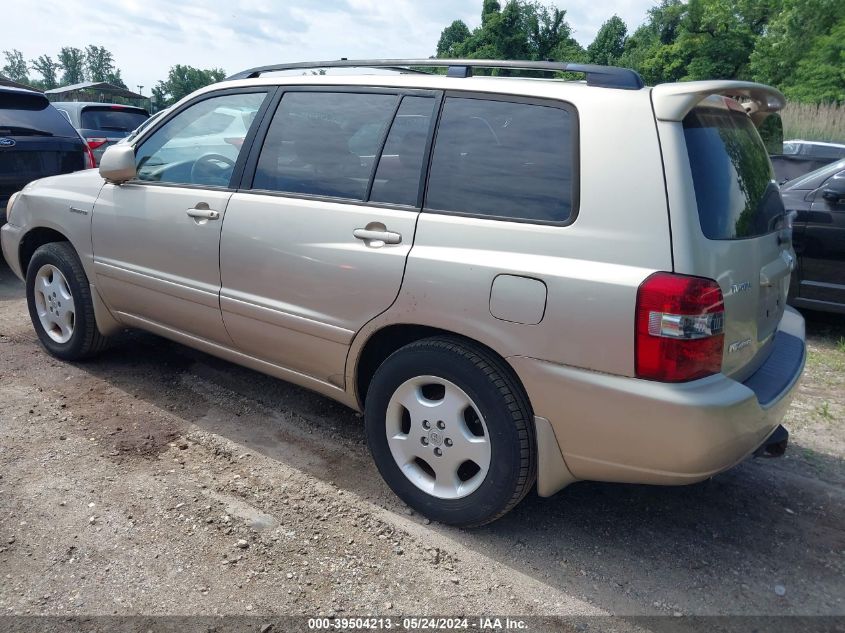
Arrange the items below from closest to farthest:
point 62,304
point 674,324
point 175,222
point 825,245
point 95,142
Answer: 1. point 674,324
2. point 175,222
3. point 62,304
4. point 825,245
5. point 95,142

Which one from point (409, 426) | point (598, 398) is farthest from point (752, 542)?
point (409, 426)

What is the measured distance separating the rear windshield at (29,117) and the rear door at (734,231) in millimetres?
6135

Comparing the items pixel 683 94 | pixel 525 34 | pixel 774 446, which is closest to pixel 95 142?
pixel 683 94

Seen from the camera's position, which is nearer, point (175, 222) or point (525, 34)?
point (175, 222)

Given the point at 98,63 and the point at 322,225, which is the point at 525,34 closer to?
the point at 322,225

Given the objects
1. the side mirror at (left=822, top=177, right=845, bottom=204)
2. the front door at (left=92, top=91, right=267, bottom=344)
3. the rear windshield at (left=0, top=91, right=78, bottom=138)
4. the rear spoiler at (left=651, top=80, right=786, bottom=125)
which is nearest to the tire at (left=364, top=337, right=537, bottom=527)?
the rear spoiler at (left=651, top=80, right=786, bottom=125)

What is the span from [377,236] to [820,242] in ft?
14.2

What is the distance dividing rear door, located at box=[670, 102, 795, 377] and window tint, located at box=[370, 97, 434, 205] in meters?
1.04

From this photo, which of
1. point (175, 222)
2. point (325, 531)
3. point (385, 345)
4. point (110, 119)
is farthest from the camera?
point (110, 119)

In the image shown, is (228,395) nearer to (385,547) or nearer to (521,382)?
(385,547)

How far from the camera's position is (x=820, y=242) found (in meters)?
5.44

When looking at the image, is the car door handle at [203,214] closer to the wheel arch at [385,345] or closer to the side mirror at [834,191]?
the wheel arch at [385,345]

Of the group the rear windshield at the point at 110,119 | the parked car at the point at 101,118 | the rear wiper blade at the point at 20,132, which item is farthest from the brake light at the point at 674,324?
the rear windshield at the point at 110,119

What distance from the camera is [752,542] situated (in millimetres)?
2805
